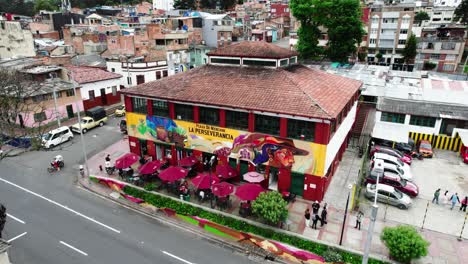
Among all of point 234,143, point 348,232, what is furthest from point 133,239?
point 348,232

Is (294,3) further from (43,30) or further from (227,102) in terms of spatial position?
(43,30)

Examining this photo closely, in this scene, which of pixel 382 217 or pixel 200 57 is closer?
pixel 382 217

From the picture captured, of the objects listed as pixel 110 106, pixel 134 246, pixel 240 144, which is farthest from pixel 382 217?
pixel 110 106

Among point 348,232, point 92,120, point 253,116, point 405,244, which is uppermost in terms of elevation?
point 253,116

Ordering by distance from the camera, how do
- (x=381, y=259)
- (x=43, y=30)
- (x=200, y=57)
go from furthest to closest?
(x=43, y=30), (x=200, y=57), (x=381, y=259)

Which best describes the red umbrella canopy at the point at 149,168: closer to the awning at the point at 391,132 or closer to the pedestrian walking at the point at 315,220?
the pedestrian walking at the point at 315,220

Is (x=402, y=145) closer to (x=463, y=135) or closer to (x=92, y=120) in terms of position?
(x=463, y=135)

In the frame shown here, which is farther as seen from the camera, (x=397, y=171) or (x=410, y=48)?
(x=410, y=48)
